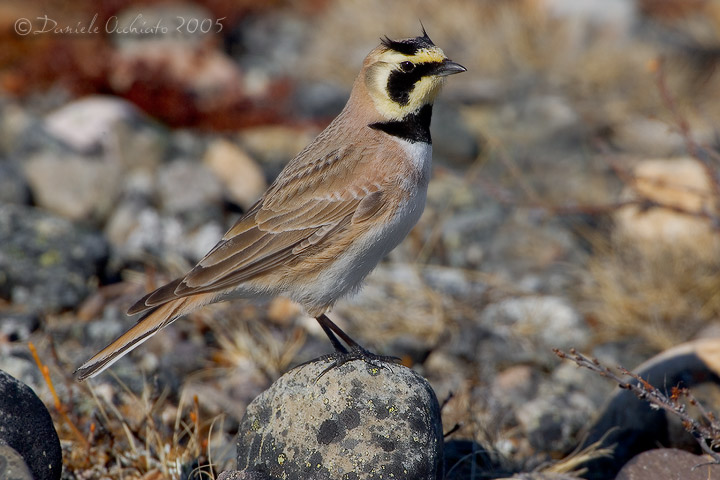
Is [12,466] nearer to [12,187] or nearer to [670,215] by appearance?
[12,187]

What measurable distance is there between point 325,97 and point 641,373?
678 cm

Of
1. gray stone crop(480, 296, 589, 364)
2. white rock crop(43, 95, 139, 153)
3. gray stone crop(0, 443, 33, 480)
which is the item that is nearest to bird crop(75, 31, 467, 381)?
gray stone crop(0, 443, 33, 480)

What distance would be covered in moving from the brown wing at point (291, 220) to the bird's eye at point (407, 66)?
55 centimetres

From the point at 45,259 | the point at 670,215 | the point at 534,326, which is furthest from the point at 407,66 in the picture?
the point at 670,215

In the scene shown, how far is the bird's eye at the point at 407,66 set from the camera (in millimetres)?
4973

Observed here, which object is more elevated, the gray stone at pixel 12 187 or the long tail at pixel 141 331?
the gray stone at pixel 12 187

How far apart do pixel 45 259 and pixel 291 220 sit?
3.12 meters

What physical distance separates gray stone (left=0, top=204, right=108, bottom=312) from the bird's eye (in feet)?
11.8

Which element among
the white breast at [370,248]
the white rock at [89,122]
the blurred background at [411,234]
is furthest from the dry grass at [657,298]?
the white rock at [89,122]

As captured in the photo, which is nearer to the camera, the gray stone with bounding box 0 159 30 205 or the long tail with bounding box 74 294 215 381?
the long tail with bounding box 74 294 215 381

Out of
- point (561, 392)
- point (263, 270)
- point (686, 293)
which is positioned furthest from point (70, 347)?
point (686, 293)

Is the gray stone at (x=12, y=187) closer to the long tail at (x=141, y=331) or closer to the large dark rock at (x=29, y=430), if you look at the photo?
the long tail at (x=141, y=331)

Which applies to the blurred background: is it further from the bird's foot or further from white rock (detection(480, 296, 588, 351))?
the bird's foot

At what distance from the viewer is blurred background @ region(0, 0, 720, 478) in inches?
243
